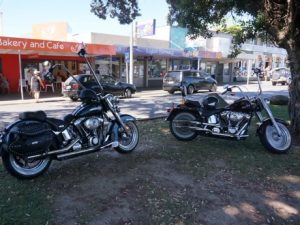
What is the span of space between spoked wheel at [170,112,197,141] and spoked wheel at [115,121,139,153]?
3.80 ft

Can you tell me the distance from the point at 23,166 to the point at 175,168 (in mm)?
2270

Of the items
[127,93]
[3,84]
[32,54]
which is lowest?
[127,93]

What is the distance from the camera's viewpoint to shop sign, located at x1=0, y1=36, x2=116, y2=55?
16609mm

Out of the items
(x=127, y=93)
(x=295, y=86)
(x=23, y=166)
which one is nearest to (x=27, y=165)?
(x=23, y=166)

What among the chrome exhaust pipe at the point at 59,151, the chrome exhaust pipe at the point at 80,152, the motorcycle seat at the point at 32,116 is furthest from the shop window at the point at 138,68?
the motorcycle seat at the point at 32,116

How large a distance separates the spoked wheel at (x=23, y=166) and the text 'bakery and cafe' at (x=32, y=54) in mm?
13568

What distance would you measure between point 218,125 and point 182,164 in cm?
139

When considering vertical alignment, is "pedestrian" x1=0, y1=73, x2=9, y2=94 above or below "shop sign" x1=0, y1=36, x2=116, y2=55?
below

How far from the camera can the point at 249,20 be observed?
9.35 meters

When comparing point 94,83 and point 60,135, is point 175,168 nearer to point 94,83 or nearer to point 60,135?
point 60,135

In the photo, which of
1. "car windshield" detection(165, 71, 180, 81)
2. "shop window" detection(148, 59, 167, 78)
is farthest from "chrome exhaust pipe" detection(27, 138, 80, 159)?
"shop window" detection(148, 59, 167, 78)

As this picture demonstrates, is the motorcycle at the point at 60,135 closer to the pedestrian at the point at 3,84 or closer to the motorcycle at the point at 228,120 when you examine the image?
the motorcycle at the point at 228,120

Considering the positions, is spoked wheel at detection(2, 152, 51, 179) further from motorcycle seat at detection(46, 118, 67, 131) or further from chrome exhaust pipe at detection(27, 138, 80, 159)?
motorcycle seat at detection(46, 118, 67, 131)

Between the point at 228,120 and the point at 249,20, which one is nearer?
the point at 228,120
